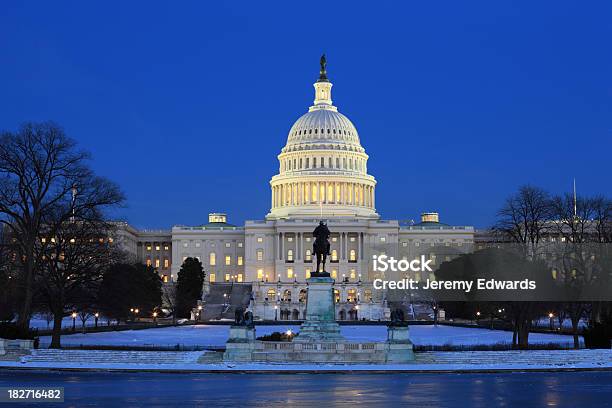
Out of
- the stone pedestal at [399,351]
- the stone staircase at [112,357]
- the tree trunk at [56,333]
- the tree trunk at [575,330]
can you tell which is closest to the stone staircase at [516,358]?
the stone pedestal at [399,351]

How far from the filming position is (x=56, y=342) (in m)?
63.5

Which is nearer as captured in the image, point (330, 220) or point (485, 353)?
point (485, 353)

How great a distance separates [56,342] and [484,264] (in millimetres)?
36990

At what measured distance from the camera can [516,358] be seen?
174 ft

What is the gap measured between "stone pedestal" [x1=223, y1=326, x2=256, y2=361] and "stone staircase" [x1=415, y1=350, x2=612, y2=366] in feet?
27.2

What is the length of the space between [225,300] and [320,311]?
99945 mm

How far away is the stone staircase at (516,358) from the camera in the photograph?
173ft

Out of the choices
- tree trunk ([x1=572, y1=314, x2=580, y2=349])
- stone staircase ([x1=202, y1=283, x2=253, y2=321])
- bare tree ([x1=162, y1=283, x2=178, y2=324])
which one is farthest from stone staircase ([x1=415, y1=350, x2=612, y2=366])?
bare tree ([x1=162, y1=283, x2=178, y2=324])

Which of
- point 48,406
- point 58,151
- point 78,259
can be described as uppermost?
point 58,151

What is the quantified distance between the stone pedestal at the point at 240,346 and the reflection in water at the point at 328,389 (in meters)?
6.55

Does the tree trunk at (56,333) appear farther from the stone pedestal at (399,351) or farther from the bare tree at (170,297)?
the bare tree at (170,297)

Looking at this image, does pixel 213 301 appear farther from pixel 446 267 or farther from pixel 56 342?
pixel 56 342

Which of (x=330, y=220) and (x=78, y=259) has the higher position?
(x=330, y=220)

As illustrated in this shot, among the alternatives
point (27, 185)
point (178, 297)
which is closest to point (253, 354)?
point (27, 185)
